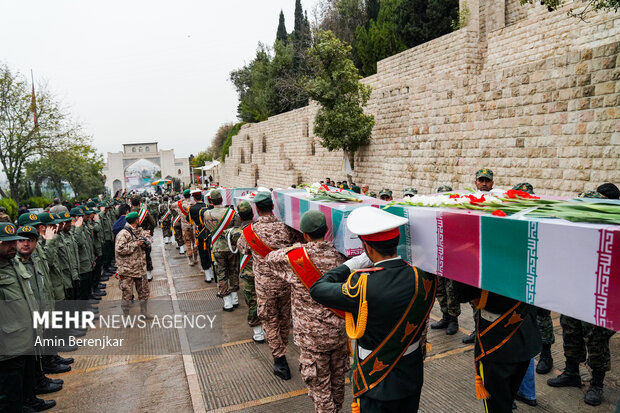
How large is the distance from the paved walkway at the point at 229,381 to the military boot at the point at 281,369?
0.20 ft

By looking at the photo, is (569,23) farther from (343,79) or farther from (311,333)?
(311,333)

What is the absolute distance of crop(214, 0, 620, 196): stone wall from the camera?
7.38m

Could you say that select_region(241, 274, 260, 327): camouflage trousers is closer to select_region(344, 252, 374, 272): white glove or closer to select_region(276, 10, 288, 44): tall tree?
select_region(344, 252, 374, 272): white glove

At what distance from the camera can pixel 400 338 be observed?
8.41 ft

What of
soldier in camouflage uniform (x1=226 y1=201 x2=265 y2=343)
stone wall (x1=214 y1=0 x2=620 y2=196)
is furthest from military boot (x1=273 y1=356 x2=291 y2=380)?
stone wall (x1=214 y1=0 x2=620 y2=196)

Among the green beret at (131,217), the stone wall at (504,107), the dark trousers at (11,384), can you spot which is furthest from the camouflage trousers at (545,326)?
the green beret at (131,217)

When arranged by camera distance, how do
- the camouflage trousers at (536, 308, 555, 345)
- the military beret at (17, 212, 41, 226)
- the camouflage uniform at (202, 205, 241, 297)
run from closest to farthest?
1. the camouflage trousers at (536, 308, 555, 345)
2. the military beret at (17, 212, 41, 226)
3. the camouflage uniform at (202, 205, 241, 297)

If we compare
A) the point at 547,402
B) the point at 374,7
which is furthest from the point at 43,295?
the point at 374,7

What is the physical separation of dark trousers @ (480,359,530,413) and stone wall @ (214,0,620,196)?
5.71 m

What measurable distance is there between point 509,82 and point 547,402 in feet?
23.6

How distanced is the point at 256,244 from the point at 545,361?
343 cm

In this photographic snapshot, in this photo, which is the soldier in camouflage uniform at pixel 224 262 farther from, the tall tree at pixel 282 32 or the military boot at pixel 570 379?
the tall tree at pixel 282 32

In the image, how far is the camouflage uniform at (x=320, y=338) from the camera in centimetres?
345

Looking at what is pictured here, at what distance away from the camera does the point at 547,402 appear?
381cm
